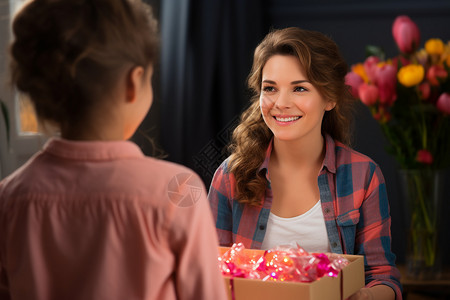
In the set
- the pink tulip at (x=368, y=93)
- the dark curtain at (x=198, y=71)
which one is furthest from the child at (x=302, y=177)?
the dark curtain at (x=198, y=71)

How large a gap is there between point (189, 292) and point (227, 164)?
1106 mm

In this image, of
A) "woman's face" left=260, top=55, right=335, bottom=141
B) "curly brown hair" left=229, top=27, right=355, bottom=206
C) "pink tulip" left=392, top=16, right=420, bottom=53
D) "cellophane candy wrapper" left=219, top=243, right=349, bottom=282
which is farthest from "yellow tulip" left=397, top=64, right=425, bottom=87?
"cellophane candy wrapper" left=219, top=243, right=349, bottom=282

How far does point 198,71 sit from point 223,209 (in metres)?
1.28

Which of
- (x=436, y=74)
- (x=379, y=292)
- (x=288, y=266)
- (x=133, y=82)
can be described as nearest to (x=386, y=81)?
(x=436, y=74)

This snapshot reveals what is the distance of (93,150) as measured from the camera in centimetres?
83

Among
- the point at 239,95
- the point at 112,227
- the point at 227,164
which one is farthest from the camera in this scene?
the point at 239,95

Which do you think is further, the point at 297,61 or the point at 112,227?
the point at 297,61

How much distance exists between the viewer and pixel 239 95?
3111 millimetres

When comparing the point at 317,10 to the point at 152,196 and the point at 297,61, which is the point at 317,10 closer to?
the point at 297,61

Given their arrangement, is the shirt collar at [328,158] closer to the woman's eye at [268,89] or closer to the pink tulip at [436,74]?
the woman's eye at [268,89]

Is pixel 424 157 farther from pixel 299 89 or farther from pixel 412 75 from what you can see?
pixel 299 89

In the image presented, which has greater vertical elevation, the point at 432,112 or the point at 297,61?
the point at 297,61

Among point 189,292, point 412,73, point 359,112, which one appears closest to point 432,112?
point 412,73

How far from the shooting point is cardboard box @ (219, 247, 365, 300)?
3.70 ft
